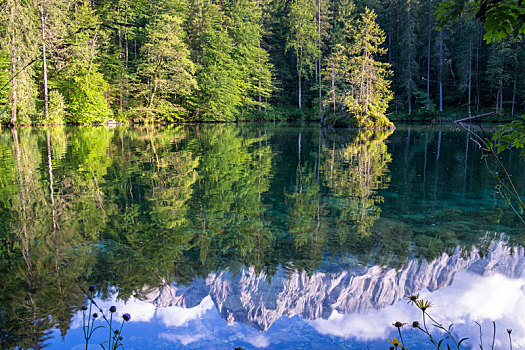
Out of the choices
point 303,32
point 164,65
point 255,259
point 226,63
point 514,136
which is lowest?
point 255,259

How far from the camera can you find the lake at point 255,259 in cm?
295

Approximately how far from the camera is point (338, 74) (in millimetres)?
37938

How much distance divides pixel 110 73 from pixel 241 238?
31693mm

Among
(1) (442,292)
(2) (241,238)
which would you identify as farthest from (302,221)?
(1) (442,292)

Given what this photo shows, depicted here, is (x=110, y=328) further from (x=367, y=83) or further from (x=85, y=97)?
(x=85, y=97)

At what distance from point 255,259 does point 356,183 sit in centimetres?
466

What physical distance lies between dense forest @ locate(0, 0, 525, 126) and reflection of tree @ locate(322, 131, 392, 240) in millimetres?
15754

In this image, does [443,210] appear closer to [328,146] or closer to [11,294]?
[11,294]

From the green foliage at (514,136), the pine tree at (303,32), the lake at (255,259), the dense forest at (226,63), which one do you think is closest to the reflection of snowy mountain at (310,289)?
the lake at (255,259)

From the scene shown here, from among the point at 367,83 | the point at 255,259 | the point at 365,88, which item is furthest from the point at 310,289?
Result: the point at 365,88

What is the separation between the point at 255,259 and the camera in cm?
411

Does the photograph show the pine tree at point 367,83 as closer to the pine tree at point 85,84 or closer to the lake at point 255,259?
the pine tree at point 85,84

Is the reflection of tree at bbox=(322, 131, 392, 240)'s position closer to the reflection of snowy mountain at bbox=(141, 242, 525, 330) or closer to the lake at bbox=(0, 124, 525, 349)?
the lake at bbox=(0, 124, 525, 349)

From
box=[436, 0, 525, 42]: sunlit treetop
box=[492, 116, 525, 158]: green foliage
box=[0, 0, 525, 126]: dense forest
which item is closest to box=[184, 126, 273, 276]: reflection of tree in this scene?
box=[492, 116, 525, 158]: green foliage
